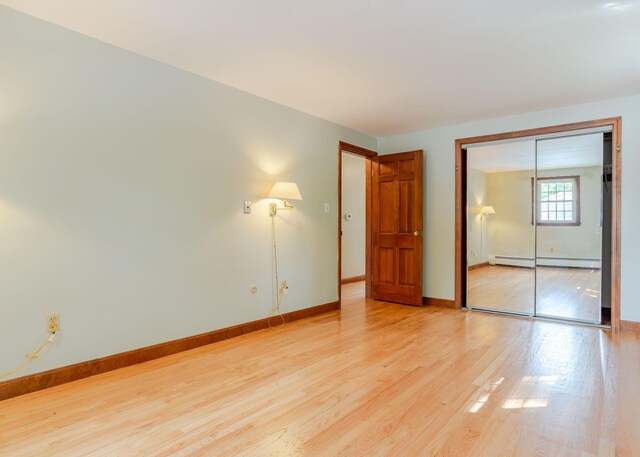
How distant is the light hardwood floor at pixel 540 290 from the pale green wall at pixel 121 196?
2744 millimetres

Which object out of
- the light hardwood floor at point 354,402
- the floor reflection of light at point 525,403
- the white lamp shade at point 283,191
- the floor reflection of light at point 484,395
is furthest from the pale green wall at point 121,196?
the floor reflection of light at point 525,403

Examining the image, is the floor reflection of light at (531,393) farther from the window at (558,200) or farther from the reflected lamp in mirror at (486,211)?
the reflected lamp in mirror at (486,211)

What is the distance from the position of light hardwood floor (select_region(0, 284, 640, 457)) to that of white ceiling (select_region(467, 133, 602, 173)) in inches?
78.8

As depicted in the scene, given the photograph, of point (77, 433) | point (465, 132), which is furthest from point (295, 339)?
point (465, 132)

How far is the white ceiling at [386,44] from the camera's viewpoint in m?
2.39

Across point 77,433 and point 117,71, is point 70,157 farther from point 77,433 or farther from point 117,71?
point 77,433

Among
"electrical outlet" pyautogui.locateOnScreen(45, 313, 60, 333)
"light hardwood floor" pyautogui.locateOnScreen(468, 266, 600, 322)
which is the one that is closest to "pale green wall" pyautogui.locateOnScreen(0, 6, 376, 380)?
"electrical outlet" pyautogui.locateOnScreen(45, 313, 60, 333)

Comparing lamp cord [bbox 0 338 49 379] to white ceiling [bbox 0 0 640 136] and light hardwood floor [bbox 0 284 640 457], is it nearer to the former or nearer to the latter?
light hardwood floor [bbox 0 284 640 457]

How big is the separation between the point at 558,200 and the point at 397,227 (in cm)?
201

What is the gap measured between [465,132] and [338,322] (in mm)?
3031

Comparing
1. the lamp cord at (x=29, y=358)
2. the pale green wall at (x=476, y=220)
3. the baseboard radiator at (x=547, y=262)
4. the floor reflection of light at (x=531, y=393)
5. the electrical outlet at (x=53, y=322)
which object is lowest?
the floor reflection of light at (x=531, y=393)

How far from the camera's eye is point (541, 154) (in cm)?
460

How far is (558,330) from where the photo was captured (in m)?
4.03

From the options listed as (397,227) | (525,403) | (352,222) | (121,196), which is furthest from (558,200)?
(121,196)
